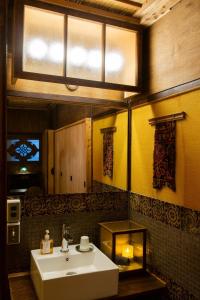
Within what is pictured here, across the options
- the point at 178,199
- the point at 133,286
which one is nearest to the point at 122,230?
the point at 133,286

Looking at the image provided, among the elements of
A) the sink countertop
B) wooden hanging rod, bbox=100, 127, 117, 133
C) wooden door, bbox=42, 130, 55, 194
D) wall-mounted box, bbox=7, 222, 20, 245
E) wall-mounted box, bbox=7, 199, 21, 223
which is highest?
wooden hanging rod, bbox=100, 127, 117, 133

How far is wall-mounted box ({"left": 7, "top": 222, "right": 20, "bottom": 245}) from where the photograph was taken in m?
1.67

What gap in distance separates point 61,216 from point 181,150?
948 mm

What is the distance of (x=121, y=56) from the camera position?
192 cm

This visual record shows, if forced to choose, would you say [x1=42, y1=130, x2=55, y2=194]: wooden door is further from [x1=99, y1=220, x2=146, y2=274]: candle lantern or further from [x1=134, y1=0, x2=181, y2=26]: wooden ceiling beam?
[x1=134, y1=0, x2=181, y2=26]: wooden ceiling beam

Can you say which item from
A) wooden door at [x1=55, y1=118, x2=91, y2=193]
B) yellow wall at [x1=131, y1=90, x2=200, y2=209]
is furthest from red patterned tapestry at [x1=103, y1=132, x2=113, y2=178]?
yellow wall at [x1=131, y1=90, x2=200, y2=209]

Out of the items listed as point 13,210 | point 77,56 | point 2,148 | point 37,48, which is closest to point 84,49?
point 77,56

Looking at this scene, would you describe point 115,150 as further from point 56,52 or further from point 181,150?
point 56,52

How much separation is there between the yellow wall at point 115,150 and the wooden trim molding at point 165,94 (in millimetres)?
157

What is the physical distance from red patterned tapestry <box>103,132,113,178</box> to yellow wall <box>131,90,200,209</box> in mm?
278

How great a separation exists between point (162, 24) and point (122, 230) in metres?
1.43

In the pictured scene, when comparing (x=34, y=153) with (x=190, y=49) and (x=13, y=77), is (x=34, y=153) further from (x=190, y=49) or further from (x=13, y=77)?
(x=190, y=49)

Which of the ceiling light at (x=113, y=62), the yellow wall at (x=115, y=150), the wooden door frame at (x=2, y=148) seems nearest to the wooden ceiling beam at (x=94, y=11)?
the ceiling light at (x=113, y=62)

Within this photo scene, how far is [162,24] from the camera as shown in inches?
69.7
